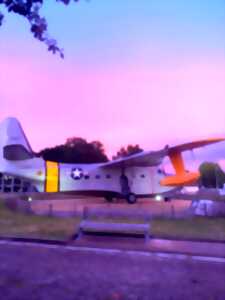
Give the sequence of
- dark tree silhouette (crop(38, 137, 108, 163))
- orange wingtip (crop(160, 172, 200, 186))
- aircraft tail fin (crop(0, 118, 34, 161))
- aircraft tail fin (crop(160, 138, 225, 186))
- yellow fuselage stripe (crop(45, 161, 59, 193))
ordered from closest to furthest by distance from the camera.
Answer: aircraft tail fin (crop(160, 138, 225, 186))
orange wingtip (crop(160, 172, 200, 186))
yellow fuselage stripe (crop(45, 161, 59, 193))
aircraft tail fin (crop(0, 118, 34, 161))
dark tree silhouette (crop(38, 137, 108, 163))

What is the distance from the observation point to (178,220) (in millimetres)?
15023

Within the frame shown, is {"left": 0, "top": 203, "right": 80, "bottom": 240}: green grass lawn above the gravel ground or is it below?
above

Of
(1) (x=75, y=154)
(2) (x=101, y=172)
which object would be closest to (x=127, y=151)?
(1) (x=75, y=154)

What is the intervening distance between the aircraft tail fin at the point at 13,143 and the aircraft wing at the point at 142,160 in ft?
21.0

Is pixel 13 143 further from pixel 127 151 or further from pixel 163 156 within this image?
pixel 127 151

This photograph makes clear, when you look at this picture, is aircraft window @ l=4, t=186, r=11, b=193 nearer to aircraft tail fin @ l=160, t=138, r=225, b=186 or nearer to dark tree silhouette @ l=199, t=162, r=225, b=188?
aircraft tail fin @ l=160, t=138, r=225, b=186

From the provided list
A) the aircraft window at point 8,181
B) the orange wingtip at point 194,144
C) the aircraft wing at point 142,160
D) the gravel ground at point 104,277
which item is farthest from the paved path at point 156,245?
the aircraft window at point 8,181

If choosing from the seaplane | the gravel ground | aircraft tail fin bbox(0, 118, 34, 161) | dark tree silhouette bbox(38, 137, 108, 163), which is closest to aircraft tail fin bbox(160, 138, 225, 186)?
the seaplane

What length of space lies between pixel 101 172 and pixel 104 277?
838 inches

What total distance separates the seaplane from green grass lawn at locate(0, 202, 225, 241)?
988 cm

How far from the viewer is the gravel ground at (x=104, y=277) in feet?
19.2

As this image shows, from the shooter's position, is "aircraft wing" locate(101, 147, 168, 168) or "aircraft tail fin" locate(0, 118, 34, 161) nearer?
"aircraft wing" locate(101, 147, 168, 168)

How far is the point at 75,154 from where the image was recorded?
58.6 m

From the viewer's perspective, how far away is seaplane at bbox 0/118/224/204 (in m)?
26.0
